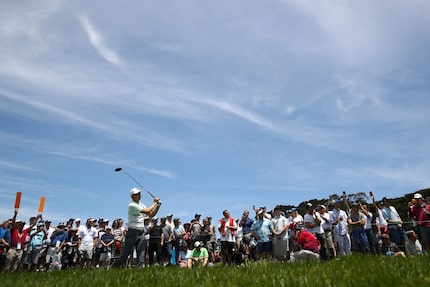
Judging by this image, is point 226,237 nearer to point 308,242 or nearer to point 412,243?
point 308,242

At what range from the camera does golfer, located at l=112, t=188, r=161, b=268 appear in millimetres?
9901

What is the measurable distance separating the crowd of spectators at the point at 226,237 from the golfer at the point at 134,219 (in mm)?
1569

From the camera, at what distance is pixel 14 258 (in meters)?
14.8

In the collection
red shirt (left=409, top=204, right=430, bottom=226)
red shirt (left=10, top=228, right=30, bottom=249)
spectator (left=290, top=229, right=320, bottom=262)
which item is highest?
red shirt (left=409, top=204, right=430, bottom=226)

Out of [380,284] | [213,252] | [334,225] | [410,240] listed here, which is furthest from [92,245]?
[380,284]

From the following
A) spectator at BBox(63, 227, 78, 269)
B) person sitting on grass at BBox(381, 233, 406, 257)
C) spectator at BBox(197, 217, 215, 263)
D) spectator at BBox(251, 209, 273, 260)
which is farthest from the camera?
spectator at BBox(197, 217, 215, 263)

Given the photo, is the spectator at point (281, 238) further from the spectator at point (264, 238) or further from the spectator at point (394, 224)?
the spectator at point (394, 224)

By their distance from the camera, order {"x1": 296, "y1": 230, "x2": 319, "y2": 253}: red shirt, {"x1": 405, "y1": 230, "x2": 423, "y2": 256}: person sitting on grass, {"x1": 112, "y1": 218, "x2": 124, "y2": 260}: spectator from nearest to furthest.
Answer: {"x1": 296, "y1": 230, "x2": 319, "y2": 253}: red shirt → {"x1": 405, "y1": 230, "x2": 423, "y2": 256}: person sitting on grass → {"x1": 112, "y1": 218, "x2": 124, "y2": 260}: spectator

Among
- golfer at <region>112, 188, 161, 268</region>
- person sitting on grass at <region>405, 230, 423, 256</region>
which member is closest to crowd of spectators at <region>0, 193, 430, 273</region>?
person sitting on grass at <region>405, 230, 423, 256</region>

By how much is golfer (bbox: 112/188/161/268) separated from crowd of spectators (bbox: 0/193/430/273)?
1.57 metres

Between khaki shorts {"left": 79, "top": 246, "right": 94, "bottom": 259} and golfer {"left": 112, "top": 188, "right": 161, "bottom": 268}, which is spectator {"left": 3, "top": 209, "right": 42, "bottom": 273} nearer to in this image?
khaki shorts {"left": 79, "top": 246, "right": 94, "bottom": 259}

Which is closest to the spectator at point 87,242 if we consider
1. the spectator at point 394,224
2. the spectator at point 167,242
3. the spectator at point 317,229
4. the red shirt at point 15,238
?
the red shirt at point 15,238

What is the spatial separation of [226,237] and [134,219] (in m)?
6.06

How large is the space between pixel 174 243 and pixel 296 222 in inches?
257
